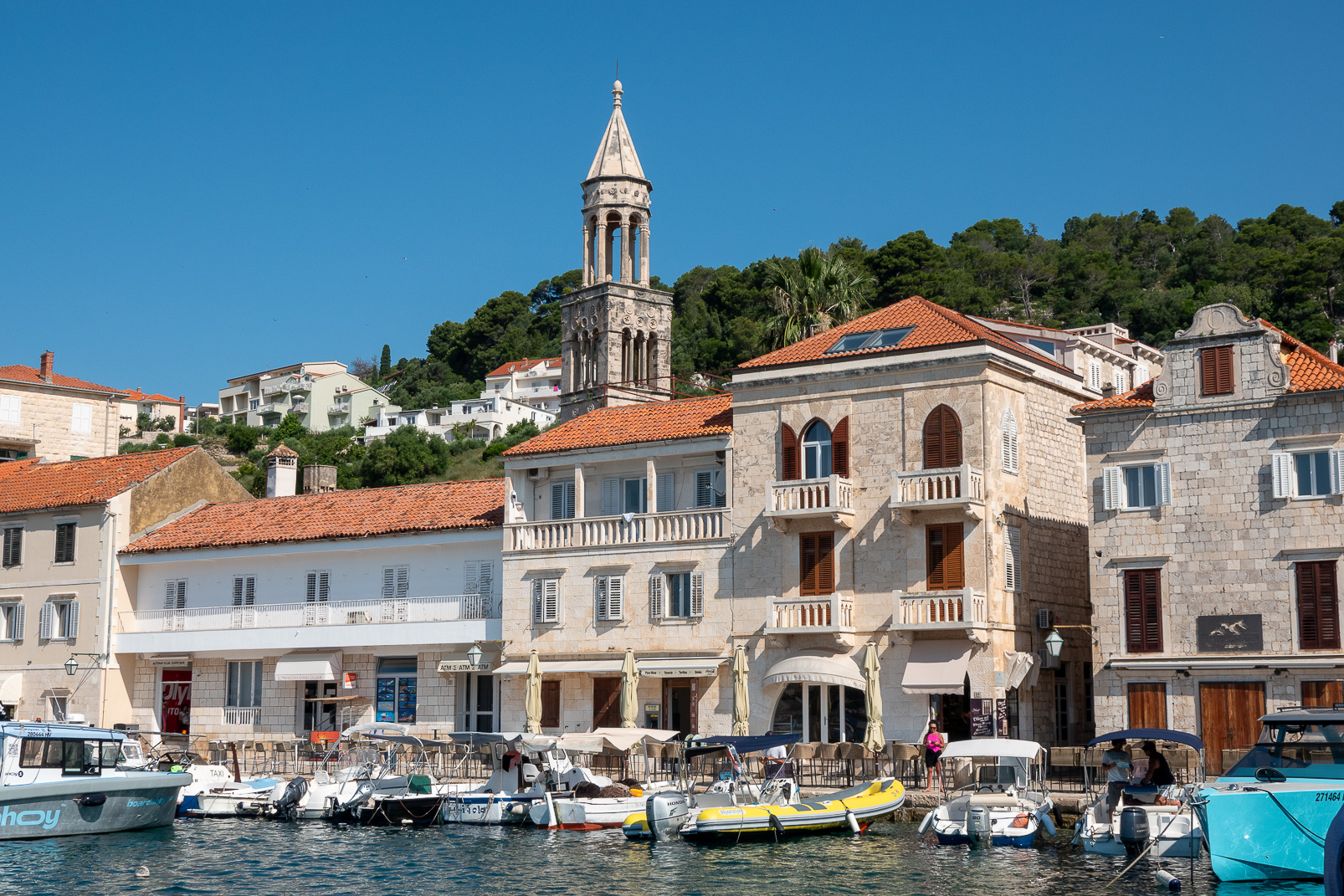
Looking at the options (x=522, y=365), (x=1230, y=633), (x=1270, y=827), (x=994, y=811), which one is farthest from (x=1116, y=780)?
(x=522, y=365)

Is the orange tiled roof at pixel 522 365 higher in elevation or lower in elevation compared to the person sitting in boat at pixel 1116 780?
higher

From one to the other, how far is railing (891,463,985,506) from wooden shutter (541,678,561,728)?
12.3m

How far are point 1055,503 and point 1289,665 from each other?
9.24m

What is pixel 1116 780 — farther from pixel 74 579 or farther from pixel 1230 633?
pixel 74 579

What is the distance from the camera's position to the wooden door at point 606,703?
1729 inches

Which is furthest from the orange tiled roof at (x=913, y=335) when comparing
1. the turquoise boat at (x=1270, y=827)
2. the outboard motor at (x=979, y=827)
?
the turquoise boat at (x=1270, y=827)

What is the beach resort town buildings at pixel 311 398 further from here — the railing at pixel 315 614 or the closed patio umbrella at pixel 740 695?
the closed patio umbrella at pixel 740 695

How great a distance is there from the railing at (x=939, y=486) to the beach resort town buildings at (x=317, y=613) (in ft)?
45.6

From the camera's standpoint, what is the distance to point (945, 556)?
39.1 meters

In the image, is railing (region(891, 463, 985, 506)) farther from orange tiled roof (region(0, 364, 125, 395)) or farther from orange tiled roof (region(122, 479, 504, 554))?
orange tiled roof (region(0, 364, 125, 395))

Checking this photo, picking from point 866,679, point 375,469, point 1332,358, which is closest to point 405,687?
point 866,679

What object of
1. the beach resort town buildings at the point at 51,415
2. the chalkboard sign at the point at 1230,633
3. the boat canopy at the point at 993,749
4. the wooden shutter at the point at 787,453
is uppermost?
the beach resort town buildings at the point at 51,415

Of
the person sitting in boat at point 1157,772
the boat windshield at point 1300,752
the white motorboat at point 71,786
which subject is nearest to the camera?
the boat windshield at point 1300,752

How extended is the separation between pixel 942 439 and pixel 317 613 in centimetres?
2147
